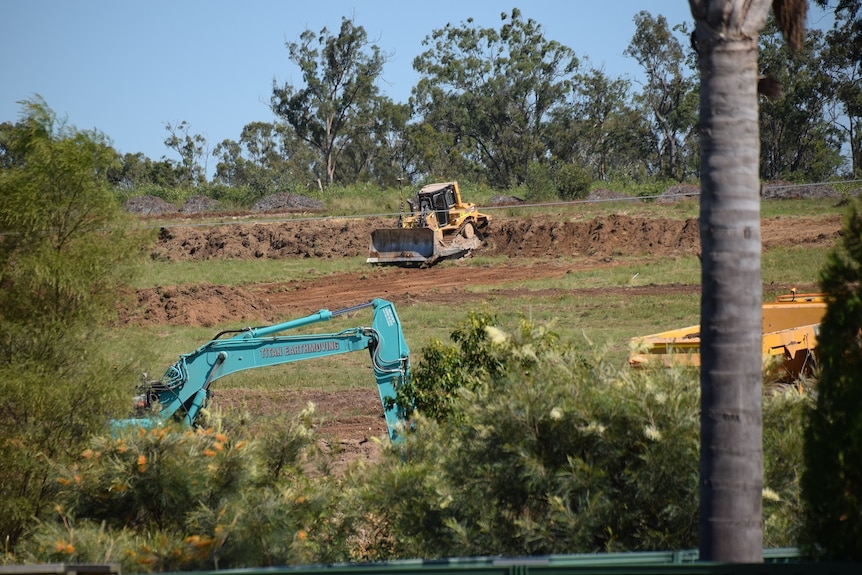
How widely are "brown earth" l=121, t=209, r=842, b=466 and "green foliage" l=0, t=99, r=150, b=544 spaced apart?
685 centimetres

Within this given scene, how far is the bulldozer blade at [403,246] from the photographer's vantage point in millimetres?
33875

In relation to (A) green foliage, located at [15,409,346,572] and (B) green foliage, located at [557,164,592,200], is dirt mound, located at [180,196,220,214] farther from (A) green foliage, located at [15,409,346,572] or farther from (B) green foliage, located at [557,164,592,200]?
(A) green foliage, located at [15,409,346,572]

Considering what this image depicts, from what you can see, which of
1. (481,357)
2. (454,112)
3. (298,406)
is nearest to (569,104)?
(454,112)

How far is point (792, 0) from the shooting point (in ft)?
17.9

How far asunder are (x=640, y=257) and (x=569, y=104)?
41579 mm

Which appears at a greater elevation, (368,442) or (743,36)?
(743,36)

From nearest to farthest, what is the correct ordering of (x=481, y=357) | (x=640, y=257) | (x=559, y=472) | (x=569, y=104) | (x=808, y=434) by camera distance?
(x=808, y=434), (x=559, y=472), (x=481, y=357), (x=640, y=257), (x=569, y=104)

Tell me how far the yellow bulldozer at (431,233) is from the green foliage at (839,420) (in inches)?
1147

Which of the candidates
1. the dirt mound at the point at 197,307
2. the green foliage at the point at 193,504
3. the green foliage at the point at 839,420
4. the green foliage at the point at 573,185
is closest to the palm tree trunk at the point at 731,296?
the green foliage at the point at 839,420

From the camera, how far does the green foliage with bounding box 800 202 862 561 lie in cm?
452

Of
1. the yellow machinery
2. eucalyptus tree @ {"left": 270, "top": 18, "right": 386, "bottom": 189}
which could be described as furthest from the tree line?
the yellow machinery

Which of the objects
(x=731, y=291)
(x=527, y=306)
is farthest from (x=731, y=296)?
(x=527, y=306)

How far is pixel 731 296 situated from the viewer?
195 inches

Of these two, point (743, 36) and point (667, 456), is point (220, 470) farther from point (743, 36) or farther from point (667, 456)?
point (743, 36)
